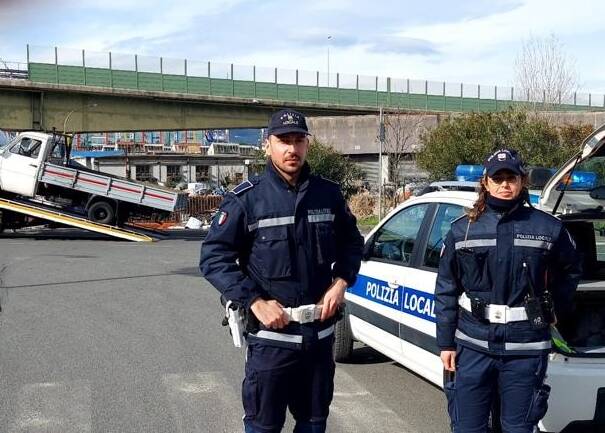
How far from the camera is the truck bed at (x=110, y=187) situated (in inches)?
768

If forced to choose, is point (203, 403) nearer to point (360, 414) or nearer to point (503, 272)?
point (360, 414)

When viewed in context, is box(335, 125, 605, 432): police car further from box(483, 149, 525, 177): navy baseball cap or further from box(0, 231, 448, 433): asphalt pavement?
box(483, 149, 525, 177): navy baseball cap

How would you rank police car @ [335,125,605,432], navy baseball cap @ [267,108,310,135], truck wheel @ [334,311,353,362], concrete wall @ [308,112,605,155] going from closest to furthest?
1. navy baseball cap @ [267,108,310,135]
2. police car @ [335,125,605,432]
3. truck wheel @ [334,311,353,362]
4. concrete wall @ [308,112,605,155]

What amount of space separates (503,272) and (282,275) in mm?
1048

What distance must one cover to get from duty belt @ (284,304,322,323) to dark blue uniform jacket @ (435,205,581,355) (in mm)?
710

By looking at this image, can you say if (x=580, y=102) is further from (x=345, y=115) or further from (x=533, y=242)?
(x=533, y=242)

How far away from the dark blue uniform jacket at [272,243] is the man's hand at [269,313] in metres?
0.04

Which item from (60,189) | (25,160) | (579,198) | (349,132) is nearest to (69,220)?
(60,189)

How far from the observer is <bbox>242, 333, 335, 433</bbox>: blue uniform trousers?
10.7 feet

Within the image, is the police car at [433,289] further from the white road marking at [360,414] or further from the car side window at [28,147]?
the car side window at [28,147]

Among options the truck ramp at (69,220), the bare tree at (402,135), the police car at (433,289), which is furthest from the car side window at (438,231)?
the bare tree at (402,135)

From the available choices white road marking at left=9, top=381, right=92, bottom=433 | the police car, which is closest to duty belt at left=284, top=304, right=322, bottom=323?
the police car

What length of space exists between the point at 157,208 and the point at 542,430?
56.3 ft

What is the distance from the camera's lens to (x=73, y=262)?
14.2 m
